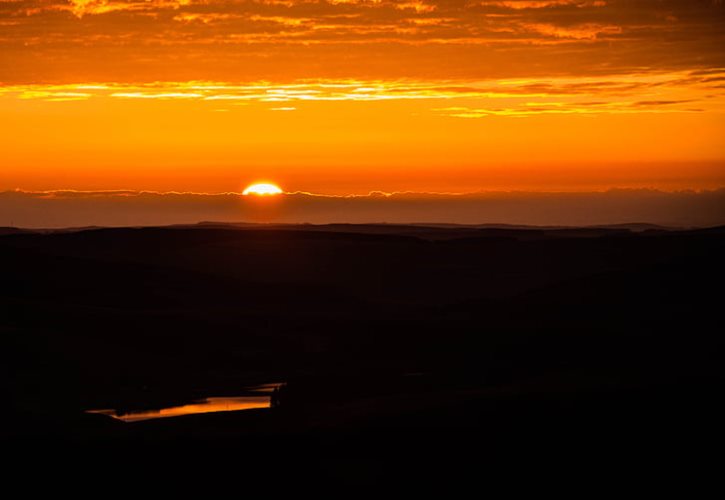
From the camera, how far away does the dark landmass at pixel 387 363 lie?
1003 inches

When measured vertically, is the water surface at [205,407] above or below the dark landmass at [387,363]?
below

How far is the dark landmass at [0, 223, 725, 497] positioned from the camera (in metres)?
25.5

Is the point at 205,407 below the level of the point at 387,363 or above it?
below

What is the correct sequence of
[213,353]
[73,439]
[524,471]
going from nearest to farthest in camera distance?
[524,471], [73,439], [213,353]

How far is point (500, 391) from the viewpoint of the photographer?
32.4 metres

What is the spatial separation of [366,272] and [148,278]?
77.6ft

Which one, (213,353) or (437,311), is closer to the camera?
(213,353)

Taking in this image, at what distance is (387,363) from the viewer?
4594cm

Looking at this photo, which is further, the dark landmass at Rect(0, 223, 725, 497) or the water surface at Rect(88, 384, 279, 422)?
the water surface at Rect(88, 384, 279, 422)

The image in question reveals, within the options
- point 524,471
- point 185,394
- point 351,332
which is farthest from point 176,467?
point 351,332

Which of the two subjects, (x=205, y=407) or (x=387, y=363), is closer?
(x=205, y=407)

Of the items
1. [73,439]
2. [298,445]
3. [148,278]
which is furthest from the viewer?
[148,278]

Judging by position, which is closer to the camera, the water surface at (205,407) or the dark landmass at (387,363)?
the dark landmass at (387,363)

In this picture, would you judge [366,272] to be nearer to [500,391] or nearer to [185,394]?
[185,394]
